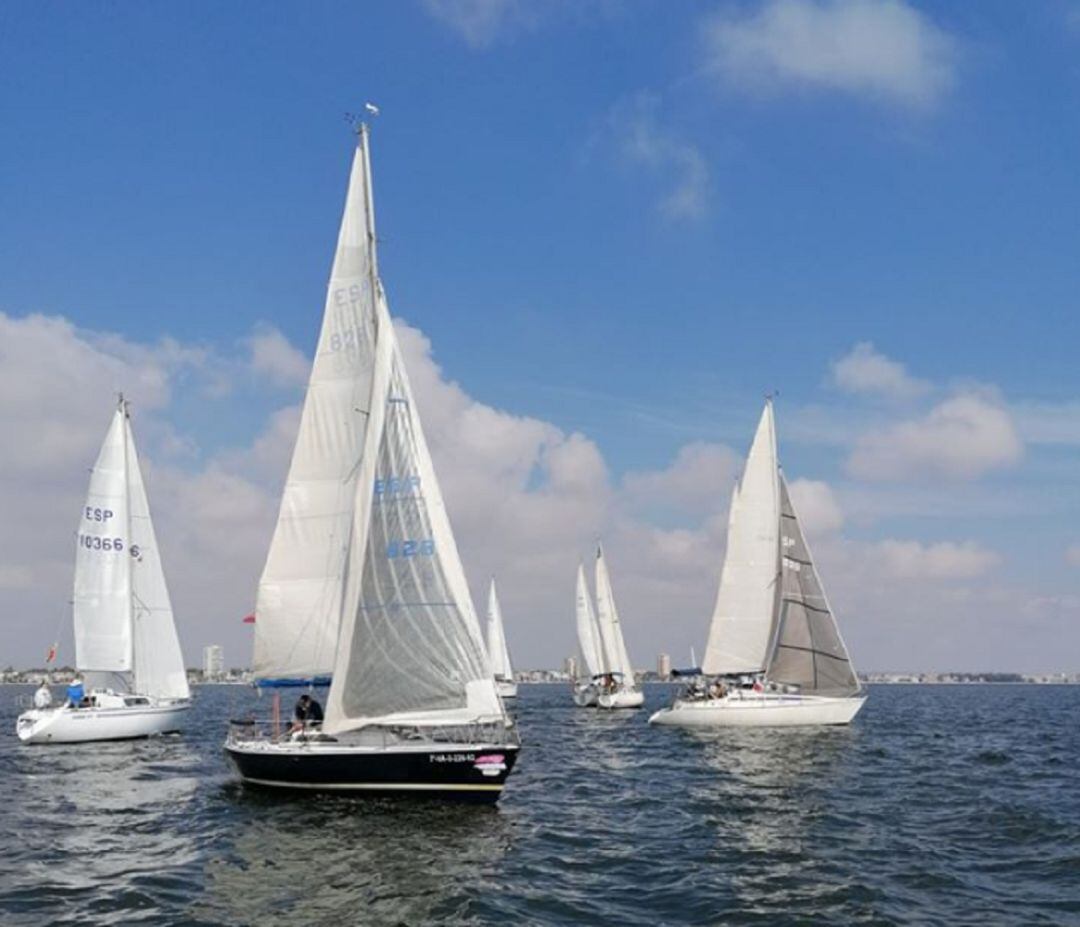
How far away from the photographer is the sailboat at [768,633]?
52906 millimetres

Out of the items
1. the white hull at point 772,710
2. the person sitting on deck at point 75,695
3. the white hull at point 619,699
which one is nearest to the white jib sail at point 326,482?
the person sitting on deck at point 75,695

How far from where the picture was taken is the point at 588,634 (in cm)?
8912

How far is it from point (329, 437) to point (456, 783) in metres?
10.1

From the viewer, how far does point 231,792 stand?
97.3 ft

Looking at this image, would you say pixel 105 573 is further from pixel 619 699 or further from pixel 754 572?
pixel 619 699

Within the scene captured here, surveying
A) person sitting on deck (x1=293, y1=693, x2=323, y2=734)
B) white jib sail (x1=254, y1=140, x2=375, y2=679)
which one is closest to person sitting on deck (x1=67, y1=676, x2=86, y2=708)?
person sitting on deck (x1=293, y1=693, x2=323, y2=734)

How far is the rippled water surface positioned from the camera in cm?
1703

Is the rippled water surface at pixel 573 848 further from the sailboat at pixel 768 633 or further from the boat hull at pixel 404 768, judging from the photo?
the sailboat at pixel 768 633

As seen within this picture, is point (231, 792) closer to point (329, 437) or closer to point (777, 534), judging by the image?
point (329, 437)

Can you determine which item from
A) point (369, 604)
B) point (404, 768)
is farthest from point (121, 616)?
point (404, 768)

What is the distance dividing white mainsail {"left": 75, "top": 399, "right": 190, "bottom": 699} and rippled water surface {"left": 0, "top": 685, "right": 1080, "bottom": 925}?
47.2 ft

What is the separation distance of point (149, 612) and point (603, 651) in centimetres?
4353

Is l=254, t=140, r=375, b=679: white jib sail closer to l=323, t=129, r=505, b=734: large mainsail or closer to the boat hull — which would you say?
l=323, t=129, r=505, b=734: large mainsail

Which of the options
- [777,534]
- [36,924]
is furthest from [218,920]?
[777,534]
